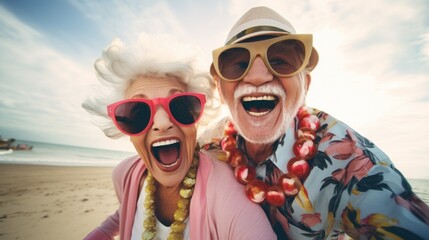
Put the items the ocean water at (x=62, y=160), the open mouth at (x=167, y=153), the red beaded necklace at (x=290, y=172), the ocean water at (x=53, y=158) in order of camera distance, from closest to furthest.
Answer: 1. the red beaded necklace at (x=290, y=172)
2. the open mouth at (x=167, y=153)
3. the ocean water at (x=62, y=160)
4. the ocean water at (x=53, y=158)

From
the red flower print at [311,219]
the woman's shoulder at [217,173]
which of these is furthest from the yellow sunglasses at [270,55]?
the red flower print at [311,219]

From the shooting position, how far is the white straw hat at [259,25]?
60.6 inches

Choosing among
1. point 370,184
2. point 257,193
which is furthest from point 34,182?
point 370,184

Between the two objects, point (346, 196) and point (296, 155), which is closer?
point (346, 196)

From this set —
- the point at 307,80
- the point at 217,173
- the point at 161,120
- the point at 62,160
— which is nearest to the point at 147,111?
the point at 161,120

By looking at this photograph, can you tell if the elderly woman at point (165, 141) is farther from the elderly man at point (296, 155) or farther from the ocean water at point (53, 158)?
the ocean water at point (53, 158)

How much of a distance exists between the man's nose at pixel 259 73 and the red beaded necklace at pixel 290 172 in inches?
A: 19.0

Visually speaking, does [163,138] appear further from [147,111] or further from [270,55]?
[270,55]

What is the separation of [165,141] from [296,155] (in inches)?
38.9

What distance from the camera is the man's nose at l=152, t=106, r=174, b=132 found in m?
1.42

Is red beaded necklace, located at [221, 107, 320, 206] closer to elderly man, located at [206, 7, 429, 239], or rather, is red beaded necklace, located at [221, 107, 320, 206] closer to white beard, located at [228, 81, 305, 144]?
elderly man, located at [206, 7, 429, 239]

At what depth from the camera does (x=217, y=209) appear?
1256 millimetres

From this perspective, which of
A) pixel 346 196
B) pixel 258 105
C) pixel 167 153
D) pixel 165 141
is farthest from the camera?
pixel 258 105

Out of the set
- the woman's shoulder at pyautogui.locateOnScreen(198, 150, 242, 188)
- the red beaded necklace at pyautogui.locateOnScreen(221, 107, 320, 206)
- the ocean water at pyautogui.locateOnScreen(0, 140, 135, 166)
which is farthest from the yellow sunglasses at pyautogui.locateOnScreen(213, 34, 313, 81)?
the ocean water at pyautogui.locateOnScreen(0, 140, 135, 166)
